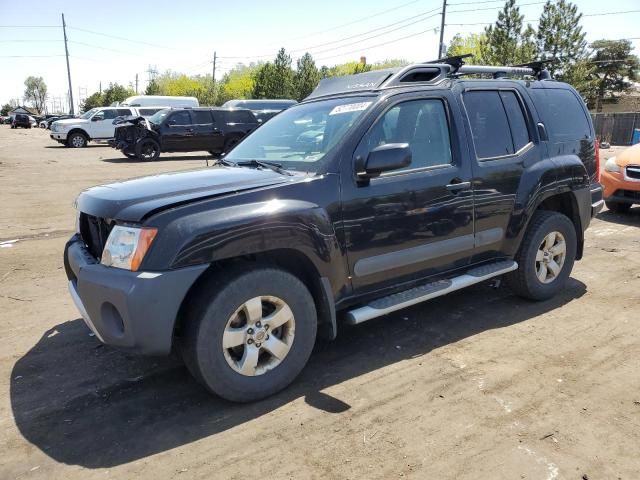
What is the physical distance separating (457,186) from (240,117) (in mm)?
17855

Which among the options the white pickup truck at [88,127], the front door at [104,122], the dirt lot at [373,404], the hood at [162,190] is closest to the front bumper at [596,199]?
the dirt lot at [373,404]

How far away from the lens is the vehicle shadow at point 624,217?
8420 millimetres

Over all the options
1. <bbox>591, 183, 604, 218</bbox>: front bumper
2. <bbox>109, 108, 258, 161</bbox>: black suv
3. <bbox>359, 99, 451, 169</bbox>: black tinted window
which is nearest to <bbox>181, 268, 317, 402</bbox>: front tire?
<bbox>359, 99, 451, 169</bbox>: black tinted window

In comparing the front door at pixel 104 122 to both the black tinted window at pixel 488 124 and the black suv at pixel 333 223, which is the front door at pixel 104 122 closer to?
the black suv at pixel 333 223

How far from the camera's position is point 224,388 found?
3.00m

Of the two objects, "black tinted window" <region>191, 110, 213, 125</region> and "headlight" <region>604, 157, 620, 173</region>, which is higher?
"black tinted window" <region>191, 110, 213, 125</region>

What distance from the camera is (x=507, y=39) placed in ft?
144

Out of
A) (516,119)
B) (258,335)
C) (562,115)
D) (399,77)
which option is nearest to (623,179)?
(562,115)

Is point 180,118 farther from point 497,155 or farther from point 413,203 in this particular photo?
point 413,203

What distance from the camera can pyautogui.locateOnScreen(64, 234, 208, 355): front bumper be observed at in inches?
107

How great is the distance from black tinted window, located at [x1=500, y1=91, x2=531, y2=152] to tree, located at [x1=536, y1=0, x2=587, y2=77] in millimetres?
48586

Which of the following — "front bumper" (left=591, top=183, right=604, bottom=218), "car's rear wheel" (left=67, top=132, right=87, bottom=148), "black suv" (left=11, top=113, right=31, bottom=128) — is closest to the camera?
"front bumper" (left=591, top=183, right=604, bottom=218)

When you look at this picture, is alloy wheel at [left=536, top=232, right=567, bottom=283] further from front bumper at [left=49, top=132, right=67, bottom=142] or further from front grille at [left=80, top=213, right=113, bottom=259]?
front bumper at [left=49, top=132, right=67, bottom=142]

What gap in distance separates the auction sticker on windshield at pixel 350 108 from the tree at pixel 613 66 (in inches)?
2765
